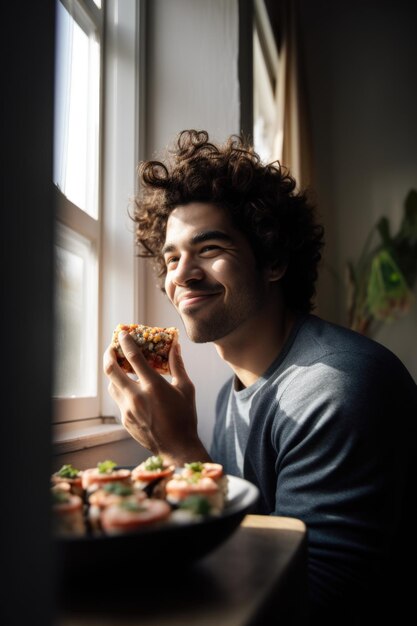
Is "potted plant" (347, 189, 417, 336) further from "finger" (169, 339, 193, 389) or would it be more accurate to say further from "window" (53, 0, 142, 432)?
"finger" (169, 339, 193, 389)

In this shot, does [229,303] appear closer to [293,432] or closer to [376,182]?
[293,432]

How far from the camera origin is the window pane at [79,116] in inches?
59.1

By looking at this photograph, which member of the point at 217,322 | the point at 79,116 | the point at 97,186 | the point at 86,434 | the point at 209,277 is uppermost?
the point at 79,116

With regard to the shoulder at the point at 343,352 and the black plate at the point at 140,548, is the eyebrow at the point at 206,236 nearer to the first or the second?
the shoulder at the point at 343,352

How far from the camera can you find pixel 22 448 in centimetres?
35

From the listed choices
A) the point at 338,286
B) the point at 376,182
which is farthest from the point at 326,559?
the point at 376,182

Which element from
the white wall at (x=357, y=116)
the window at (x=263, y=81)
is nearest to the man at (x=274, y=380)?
the window at (x=263, y=81)

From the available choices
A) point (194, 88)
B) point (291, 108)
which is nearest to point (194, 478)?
point (194, 88)

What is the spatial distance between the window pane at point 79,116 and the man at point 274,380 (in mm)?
188

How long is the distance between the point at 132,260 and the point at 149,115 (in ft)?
1.73

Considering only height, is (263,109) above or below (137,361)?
above

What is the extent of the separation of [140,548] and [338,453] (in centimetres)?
57

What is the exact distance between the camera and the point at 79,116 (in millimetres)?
1693

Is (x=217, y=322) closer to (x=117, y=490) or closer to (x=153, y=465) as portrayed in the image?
(x=153, y=465)
